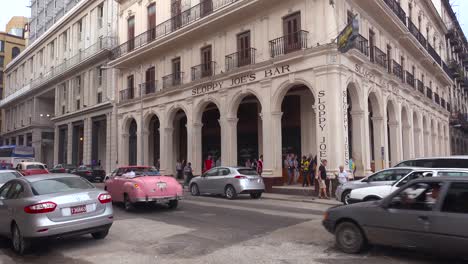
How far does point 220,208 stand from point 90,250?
6.49 meters

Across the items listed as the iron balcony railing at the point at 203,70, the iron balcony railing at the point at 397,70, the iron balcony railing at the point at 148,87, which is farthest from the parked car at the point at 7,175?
the iron balcony railing at the point at 397,70

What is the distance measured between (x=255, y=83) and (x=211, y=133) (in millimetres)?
8879

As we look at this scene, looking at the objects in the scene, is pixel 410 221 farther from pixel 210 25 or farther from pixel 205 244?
pixel 210 25

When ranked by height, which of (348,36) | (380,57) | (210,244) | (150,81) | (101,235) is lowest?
(210,244)

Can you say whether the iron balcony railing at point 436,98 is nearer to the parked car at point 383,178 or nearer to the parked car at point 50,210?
the parked car at point 383,178

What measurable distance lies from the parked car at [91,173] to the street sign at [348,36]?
70.9ft

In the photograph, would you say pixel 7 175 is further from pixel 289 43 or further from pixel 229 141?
pixel 289 43

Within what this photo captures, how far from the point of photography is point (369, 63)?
20844mm

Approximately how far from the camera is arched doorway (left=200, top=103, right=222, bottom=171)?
1136 inches

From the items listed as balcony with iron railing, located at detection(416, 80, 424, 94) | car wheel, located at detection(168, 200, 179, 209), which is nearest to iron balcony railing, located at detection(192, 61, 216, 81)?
car wheel, located at detection(168, 200, 179, 209)

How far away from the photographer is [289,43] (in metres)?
20.2

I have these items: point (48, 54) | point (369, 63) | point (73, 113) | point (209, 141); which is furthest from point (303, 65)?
point (48, 54)

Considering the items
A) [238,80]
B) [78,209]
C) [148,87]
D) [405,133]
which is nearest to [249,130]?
[238,80]

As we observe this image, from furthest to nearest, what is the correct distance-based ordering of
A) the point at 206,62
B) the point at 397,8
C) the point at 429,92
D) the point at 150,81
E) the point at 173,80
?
the point at 429,92
the point at 150,81
the point at 173,80
the point at 397,8
the point at 206,62
